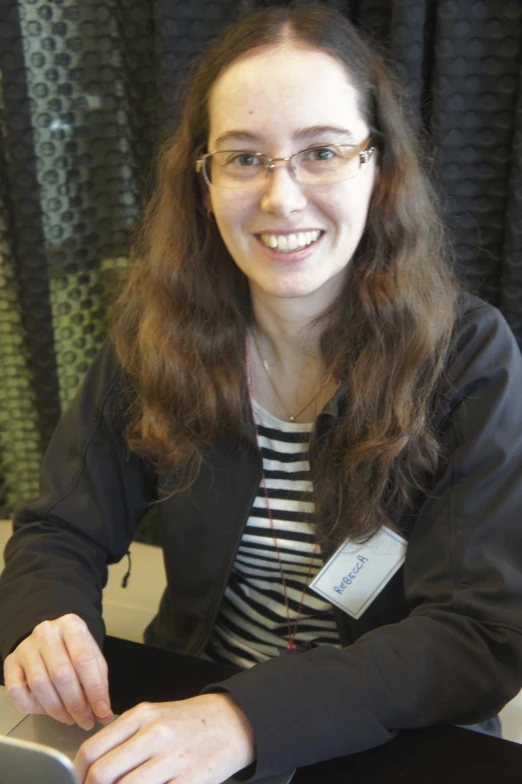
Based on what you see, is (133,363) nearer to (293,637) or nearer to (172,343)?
(172,343)

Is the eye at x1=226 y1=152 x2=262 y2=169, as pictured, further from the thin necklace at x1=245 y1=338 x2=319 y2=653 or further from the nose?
the thin necklace at x1=245 y1=338 x2=319 y2=653

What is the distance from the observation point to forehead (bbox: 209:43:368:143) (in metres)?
0.99

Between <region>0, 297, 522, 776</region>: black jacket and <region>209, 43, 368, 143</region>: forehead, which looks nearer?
<region>0, 297, 522, 776</region>: black jacket

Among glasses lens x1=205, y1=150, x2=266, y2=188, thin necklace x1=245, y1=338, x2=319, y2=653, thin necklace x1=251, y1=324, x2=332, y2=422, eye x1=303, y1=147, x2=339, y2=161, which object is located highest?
eye x1=303, y1=147, x2=339, y2=161

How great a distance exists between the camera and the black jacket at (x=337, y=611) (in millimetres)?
798

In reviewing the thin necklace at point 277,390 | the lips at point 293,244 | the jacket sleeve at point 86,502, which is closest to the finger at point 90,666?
the jacket sleeve at point 86,502

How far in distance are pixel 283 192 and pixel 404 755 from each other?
2.21 feet

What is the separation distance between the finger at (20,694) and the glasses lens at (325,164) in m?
0.70

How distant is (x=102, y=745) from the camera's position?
0.72 meters

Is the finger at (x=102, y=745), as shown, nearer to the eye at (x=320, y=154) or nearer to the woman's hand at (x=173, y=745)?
the woman's hand at (x=173, y=745)

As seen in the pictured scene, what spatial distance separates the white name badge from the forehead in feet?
1.81

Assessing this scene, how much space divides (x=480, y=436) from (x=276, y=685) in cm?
40

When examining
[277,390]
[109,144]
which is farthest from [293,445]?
[109,144]

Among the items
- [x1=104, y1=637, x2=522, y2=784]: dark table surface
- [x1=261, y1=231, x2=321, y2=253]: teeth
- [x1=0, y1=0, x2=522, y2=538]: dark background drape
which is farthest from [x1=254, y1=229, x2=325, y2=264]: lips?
[x1=104, y1=637, x2=522, y2=784]: dark table surface
